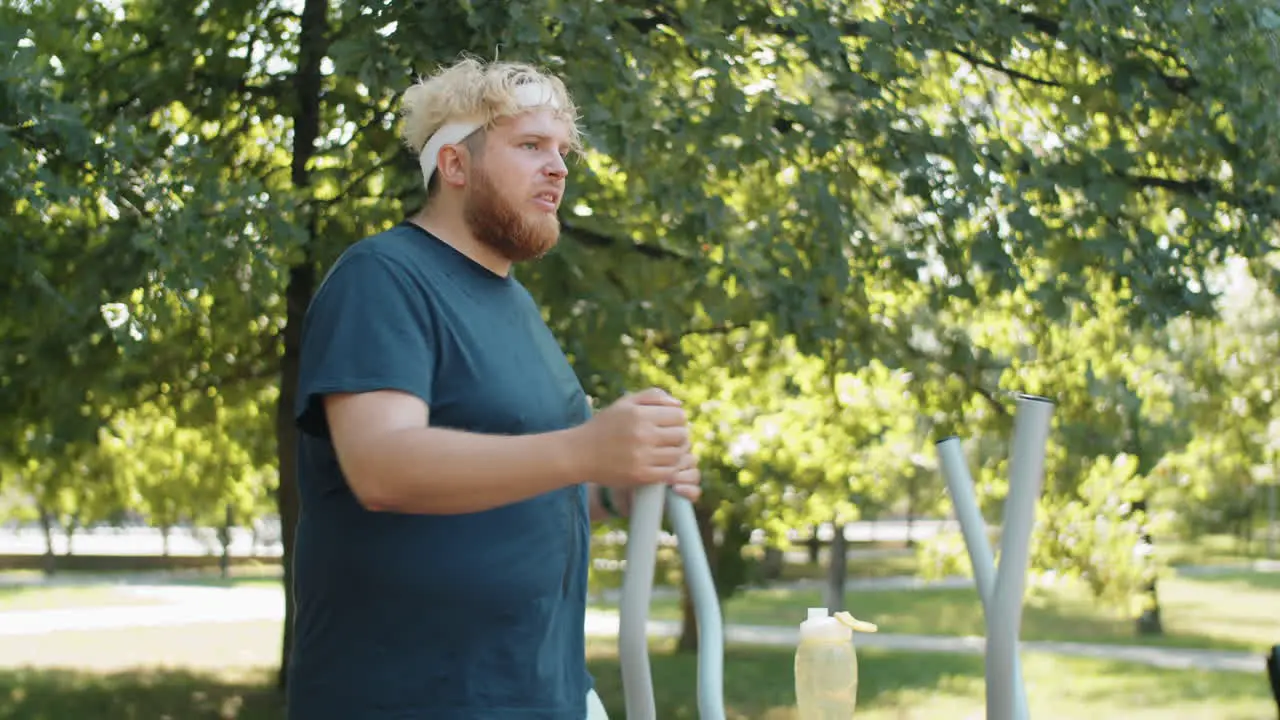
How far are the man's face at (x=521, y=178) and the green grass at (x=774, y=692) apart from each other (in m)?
8.80

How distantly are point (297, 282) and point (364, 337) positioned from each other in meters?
7.61

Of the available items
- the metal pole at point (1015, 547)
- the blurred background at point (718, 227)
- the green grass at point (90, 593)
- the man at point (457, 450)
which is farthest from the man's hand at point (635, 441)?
the green grass at point (90, 593)

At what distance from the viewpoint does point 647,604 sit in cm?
179

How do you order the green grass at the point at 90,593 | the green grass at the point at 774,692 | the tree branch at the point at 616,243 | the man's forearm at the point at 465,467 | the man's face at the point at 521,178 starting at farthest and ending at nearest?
1. the green grass at the point at 90,593
2. the green grass at the point at 774,692
3. the tree branch at the point at 616,243
4. the man's face at the point at 521,178
5. the man's forearm at the point at 465,467

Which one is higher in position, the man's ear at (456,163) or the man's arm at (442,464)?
the man's ear at (456,163)

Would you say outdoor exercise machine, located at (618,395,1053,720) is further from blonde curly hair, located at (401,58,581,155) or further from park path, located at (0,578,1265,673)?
park path, located at (0,578,1265,673)

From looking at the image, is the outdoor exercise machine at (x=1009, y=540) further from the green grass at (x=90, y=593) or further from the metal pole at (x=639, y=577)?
the green grass at (x=90, y=593)

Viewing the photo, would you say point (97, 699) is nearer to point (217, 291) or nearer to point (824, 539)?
point (217, 291)

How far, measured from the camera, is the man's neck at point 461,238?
2.13m

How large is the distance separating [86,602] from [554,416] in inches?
1012

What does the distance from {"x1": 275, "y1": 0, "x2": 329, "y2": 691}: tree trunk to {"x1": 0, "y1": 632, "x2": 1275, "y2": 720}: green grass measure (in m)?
1.69

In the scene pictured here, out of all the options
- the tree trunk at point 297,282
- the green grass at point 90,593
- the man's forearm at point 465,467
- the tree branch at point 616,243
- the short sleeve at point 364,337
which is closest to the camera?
the man's forearm at point 465,467

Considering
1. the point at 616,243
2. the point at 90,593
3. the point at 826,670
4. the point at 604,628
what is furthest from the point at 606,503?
the point at 90,593

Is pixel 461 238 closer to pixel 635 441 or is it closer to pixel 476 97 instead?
pixel 476 97
